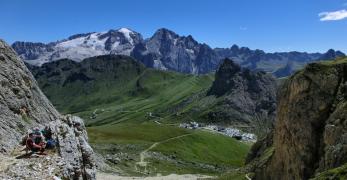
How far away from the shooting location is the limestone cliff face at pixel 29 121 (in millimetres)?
39875

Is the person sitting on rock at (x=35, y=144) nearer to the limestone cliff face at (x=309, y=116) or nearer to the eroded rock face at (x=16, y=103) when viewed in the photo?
the eroded rock face at (x=16, y=103)

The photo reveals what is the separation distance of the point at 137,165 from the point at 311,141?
11305 cm

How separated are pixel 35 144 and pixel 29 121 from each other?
1504 centimetres

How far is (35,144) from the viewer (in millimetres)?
37531

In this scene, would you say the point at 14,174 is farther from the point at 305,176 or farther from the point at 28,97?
the point at 305,176

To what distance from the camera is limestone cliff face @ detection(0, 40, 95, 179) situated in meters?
39.9

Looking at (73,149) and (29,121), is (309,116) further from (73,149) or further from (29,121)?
(73,149)

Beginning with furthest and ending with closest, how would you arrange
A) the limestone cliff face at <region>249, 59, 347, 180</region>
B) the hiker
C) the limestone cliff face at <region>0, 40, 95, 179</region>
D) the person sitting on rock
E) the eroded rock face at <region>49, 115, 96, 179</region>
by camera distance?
1. the limestone cliff face at <region>249, 59, 347, 180</region>
2. the limestone cliff face at <region>0, 40, 95, 179</region>
3. the hiker
4. the eroded rock face at <region>49, 115, 96, 179</region>
5. the person sitting on rock

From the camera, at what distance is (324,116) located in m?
93.8

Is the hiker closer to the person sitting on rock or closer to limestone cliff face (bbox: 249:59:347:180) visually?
the person sitting on rock

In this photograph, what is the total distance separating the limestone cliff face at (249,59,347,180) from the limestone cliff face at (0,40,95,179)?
1865 inches

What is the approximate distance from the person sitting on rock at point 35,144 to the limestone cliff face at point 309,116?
54.8 meters

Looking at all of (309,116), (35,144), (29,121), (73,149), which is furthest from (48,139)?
(309,116)

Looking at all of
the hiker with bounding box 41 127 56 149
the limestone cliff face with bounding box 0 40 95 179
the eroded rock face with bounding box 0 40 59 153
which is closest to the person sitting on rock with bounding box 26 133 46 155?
the hiker with bounding box 41 127 56 149
